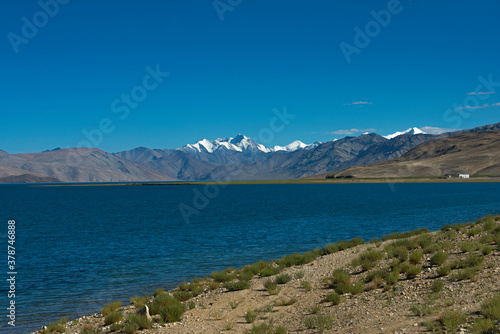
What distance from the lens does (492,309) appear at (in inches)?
472

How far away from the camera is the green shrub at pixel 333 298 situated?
54.0 ft

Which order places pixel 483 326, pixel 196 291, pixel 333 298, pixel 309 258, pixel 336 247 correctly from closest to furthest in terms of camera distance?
pixel 483 326
pixel 333 298
pixel 196 291
pixel 309 258
pixel 336 247

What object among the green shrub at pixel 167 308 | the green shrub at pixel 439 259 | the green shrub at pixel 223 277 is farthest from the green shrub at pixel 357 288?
the green shrub at pixel 223 277

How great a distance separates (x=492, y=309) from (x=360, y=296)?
5748mm

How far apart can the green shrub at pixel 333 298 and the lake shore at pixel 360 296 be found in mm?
41

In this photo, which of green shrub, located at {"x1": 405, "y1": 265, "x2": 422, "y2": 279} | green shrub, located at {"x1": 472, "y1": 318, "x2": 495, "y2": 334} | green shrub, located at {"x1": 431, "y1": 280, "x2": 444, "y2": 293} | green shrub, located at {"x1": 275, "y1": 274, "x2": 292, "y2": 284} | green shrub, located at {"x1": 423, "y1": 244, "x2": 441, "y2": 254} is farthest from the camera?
green shrub, located at {"x1": 423, "y1": 244, "x2": 441, "y2": 254}

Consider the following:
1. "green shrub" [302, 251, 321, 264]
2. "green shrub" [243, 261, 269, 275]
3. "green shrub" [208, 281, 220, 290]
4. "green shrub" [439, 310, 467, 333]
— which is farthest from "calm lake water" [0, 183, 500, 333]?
"green shrub" [439, 310, 467, 333]

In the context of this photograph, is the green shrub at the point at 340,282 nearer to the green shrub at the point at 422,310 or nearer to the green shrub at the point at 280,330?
the green shrub at the point at 422,310

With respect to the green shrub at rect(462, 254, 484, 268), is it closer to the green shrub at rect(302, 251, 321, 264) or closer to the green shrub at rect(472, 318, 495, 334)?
the green shrub at rect(472, 318, 495, 334)

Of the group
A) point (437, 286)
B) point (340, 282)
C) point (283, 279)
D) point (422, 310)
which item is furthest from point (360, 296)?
point (283, 279)

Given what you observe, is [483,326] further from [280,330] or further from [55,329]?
[55,329]

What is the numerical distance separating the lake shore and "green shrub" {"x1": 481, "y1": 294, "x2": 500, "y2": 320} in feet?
0.29

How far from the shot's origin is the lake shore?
13.6 meters

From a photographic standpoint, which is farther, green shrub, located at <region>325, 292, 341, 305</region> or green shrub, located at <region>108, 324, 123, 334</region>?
green shrub, located at <region>108, 324, 123, 334</region>
